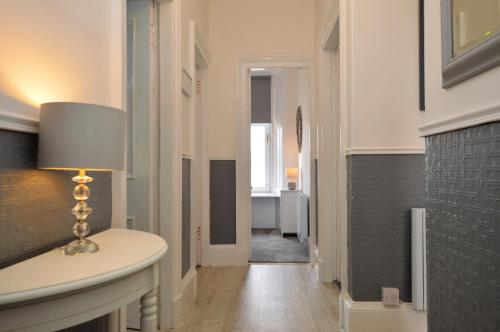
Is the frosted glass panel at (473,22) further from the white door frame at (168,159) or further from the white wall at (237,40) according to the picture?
the white wall at (237,40)

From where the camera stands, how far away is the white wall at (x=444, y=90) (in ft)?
2.85

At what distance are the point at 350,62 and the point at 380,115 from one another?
0.36 metres

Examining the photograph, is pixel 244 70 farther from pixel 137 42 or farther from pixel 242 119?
pixel 137 42

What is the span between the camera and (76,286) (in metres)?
0.83

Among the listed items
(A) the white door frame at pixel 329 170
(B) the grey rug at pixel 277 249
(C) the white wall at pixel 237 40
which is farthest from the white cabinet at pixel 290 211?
(A) the white door frame at pixel 329 170

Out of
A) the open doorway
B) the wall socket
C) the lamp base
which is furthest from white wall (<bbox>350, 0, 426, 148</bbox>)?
the open doorway

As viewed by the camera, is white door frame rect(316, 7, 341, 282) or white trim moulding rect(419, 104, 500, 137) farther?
white door frame rect(316, 7, 341, 282)

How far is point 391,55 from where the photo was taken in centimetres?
213

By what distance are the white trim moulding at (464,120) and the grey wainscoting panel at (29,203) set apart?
49.6 inches

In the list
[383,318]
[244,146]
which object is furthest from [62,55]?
[244,146]

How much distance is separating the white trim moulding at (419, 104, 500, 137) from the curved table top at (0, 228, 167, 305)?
0.93 m

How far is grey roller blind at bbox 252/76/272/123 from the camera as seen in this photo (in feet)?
22.1

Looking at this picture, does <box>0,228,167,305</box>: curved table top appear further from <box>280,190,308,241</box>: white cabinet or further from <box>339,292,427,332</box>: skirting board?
<box>280,190,308,241</box>: white cabinet

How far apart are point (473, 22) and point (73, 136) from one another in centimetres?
112
